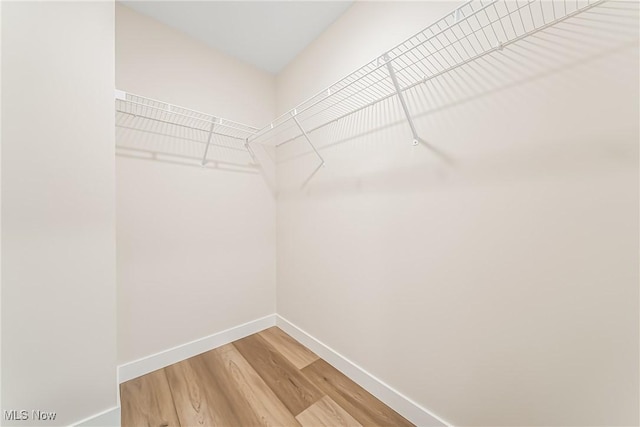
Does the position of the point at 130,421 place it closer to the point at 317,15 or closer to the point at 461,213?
the point at 461,213

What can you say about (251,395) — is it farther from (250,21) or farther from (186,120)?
(250,21)

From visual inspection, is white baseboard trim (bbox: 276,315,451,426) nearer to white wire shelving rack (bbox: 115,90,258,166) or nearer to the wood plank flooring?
the wood plank flooring

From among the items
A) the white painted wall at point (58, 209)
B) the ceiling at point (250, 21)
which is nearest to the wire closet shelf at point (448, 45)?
the ceiling at point (250, 21)

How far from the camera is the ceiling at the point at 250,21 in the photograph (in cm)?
138

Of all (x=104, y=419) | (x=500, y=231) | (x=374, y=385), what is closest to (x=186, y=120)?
(x=104, y=419)

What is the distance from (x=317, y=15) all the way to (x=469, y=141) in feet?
4.25

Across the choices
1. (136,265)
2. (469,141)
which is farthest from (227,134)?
(469,141)

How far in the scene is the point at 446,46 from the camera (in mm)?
863

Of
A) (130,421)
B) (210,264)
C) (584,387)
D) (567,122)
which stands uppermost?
(567,122)

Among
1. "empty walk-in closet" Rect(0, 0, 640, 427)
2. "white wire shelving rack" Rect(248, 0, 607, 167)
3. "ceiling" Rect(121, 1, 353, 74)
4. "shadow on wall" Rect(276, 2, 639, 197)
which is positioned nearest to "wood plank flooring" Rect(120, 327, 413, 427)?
"empty walk-in closet" Rect(0, 0, 640, 427)

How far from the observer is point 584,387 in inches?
27.6

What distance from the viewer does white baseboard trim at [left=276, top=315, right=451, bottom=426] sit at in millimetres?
1079

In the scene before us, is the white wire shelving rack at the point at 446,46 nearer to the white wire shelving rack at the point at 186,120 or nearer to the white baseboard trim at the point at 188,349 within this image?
the white wire shelving rack at the point at 186,120

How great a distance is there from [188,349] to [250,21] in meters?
2.29
